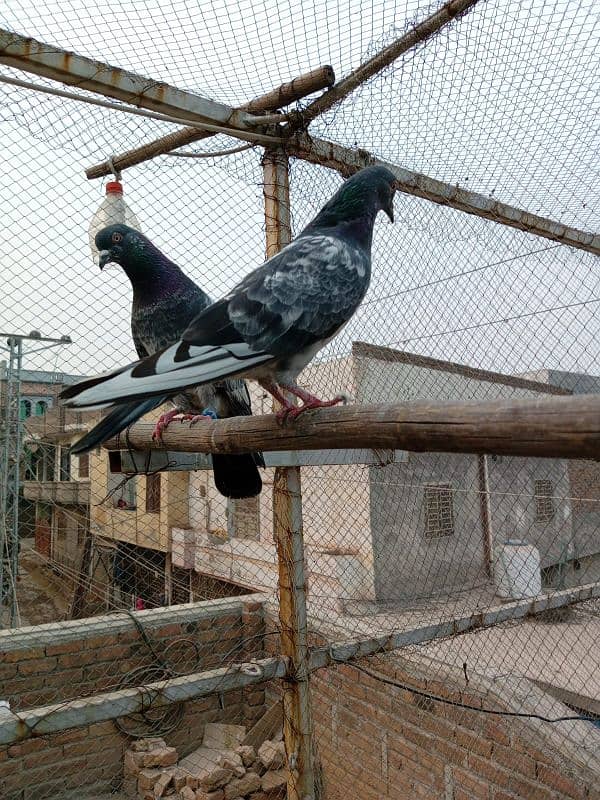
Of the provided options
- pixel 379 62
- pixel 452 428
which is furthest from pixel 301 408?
pixel 379 62

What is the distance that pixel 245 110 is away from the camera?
2.08m

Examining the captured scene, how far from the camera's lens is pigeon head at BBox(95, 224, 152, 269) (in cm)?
204

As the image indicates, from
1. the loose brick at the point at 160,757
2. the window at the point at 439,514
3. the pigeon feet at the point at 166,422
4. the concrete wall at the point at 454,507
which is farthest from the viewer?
the window at the point at 439,514

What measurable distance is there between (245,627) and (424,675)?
1.25 metres

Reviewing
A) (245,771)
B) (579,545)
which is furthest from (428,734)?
(579,545)

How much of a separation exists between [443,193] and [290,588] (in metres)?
1.70

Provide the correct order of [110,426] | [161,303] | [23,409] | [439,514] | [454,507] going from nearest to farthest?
1. [110,426]
2. [161,303]
3. [23,409]
4. [439,514]
5. [454,507]

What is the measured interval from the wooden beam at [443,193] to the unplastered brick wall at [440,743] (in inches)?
77.6

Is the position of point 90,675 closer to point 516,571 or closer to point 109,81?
point 109,81

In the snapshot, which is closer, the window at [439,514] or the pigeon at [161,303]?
the pigeon at [161,303]

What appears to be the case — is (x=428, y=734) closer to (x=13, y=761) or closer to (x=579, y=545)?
(x=13, y=761)

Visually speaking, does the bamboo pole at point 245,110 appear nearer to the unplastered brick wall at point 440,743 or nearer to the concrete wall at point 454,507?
the concrete wall at point 454,507

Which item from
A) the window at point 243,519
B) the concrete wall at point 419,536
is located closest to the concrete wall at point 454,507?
the concrete wall at point 419,536

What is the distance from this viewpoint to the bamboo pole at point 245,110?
1.95m
